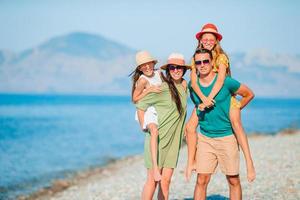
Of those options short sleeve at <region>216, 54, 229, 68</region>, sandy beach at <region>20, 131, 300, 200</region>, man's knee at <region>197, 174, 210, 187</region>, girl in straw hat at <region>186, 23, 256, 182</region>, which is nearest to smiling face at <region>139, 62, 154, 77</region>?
girl in straw hat at <region>186, 23, 256, 182</region>

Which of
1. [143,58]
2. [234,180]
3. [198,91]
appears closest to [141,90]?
[143,58]

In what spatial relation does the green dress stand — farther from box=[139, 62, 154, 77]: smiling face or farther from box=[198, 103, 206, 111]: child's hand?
box=[198, 103, 206, 111]: child's hand

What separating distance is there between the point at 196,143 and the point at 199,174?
0.43 meters

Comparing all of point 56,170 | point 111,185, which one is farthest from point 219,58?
point 56,170

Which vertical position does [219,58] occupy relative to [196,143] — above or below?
above

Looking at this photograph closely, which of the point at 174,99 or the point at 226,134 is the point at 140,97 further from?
the point at 226,134

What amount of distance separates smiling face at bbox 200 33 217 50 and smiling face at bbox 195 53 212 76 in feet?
0.78

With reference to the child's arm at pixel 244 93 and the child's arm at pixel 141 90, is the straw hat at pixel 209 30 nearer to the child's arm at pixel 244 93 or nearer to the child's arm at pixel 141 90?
the child's arm at pixel 244 93

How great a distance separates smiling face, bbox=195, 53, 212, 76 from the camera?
272 inches

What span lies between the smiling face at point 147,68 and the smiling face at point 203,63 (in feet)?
2.35

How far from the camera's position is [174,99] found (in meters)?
7.27

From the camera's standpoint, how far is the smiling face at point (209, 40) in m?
7.09

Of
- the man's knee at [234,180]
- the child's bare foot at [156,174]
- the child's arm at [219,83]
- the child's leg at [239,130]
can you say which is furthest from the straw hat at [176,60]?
the man's knee at [234,180]

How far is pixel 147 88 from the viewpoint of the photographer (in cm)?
732
